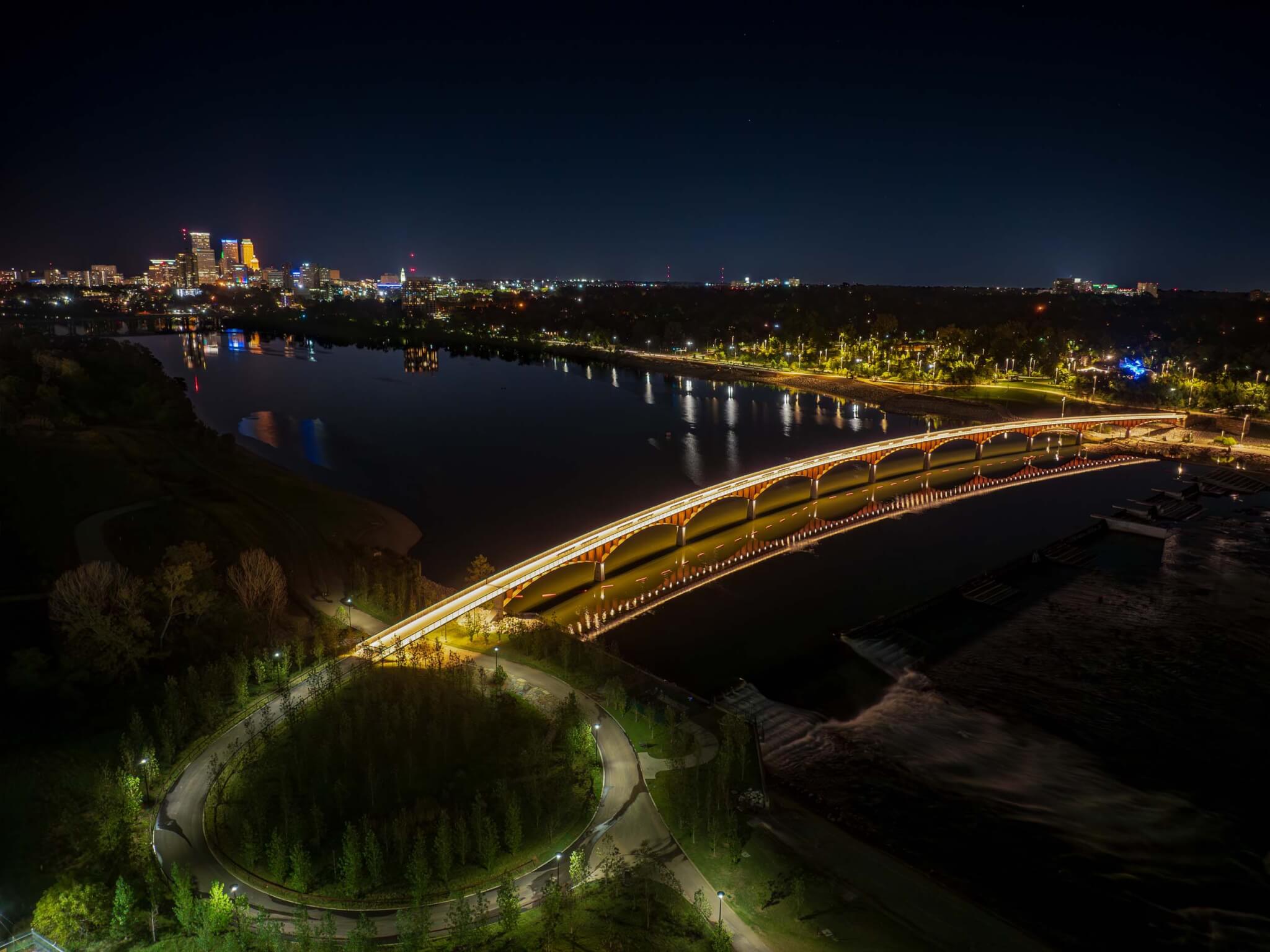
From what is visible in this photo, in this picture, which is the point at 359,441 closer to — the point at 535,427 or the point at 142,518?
the point at 535,427

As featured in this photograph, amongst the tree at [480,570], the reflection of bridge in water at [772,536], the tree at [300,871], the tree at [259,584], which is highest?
the tree at [259,584]

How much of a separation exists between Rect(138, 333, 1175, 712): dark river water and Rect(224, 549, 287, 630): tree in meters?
8.09

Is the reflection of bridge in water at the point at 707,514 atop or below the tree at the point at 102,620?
below

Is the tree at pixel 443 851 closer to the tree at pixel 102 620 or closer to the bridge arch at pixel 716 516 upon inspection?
the tree at pixel 102 620

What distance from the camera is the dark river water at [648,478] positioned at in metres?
25.5

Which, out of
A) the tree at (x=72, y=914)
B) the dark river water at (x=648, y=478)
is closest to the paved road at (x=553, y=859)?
the tree at (x=72, y=914)

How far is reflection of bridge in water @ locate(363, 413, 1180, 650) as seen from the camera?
2334 cm

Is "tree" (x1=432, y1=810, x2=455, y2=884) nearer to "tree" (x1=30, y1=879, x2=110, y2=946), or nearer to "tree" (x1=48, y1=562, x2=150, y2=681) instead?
"tree" (x1=30, y1=879, x2=110, y2=946)

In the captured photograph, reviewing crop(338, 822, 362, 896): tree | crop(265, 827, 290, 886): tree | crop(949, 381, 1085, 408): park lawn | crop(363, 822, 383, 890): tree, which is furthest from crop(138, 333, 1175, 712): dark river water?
crop(265, 827, 290, 886): tree

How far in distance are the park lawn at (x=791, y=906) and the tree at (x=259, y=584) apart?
1340 cm

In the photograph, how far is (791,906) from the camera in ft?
43.5

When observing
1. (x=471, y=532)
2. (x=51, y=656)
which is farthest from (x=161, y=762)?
(x=471, y=532)

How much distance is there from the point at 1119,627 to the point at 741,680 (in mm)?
13789

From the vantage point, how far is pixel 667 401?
73750 mm
